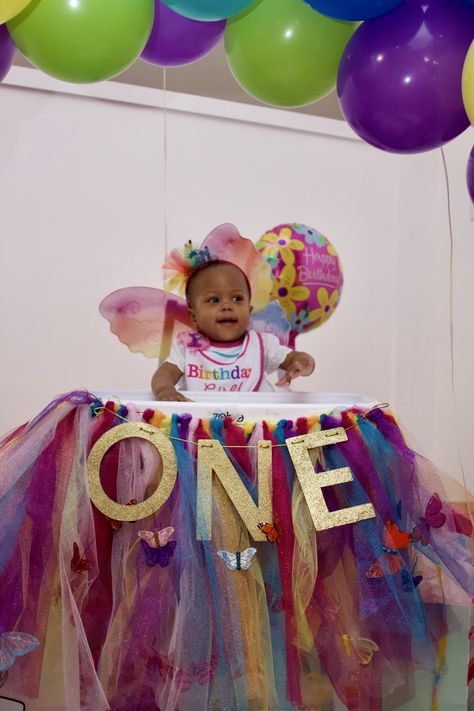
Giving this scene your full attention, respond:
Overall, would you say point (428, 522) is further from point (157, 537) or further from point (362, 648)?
point (157, 537)

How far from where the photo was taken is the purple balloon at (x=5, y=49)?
1441 mm

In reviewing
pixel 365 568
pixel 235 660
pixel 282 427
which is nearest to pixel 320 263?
pixel 282 427

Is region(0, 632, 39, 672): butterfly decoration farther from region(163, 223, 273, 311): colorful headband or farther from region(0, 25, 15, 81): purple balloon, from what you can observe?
region(163, 223, 273, 311): colorful headband

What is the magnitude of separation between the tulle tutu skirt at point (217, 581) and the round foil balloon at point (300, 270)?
0.93 meters

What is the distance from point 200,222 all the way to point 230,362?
1310 mm

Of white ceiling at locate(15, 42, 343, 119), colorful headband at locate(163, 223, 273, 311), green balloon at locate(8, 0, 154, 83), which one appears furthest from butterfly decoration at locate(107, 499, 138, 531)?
white ceiling at locate(15, 42, 343, 119)

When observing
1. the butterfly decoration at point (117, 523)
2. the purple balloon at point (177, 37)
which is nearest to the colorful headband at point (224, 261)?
the purple balloon at point (177, 37)

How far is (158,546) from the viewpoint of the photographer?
4.49ft

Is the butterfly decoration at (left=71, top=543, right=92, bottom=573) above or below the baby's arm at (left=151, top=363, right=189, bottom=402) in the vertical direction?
below

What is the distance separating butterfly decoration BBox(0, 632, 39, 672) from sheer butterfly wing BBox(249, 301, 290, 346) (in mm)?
1242

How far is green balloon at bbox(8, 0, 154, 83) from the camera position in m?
1.36

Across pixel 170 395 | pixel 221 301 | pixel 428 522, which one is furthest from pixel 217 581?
pixel 221 301

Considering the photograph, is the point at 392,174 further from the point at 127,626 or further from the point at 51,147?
the point at 127,626

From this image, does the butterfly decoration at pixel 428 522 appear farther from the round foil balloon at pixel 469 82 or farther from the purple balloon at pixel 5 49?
the purple balloon at pixel 5 49
